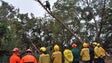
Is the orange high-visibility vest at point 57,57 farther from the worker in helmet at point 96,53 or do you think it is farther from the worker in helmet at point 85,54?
the worker in helmet at point 96,53

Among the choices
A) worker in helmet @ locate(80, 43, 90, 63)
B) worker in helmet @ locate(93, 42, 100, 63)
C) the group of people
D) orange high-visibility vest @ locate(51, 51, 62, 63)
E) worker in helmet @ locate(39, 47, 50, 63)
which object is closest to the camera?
worker in helmet @ locate(39, 47, 50, 63)

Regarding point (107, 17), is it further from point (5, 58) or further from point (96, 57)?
Answer: point (96, 57)

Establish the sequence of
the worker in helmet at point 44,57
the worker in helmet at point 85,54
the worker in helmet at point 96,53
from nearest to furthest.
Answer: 1. the worker in helmet at point 44,57
2. the worker in helmet at point 85,54
3. the worker in helmet at point 96,53

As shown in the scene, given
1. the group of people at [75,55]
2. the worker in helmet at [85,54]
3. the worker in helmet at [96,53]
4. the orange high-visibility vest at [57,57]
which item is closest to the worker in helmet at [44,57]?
the group of people at [75,55]

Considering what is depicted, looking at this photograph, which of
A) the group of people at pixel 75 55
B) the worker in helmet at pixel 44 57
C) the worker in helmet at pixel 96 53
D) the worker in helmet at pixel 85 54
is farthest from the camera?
the worker in helmet at pixel 96 53

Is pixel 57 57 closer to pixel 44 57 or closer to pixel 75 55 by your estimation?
pixel 44 57

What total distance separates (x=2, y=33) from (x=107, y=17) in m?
13.6

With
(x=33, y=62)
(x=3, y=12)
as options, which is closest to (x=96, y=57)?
(x=33, y=62)

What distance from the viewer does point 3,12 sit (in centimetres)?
6203

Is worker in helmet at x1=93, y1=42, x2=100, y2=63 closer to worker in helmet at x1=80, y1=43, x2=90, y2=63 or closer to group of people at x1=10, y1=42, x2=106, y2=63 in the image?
group of people at x1=10, y1=42, x2=106, y2=63

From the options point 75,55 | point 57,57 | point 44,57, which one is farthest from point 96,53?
point 44,57

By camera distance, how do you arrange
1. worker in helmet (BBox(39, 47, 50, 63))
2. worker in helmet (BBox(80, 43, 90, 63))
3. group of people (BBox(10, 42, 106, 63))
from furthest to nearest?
worker in helmet (BBox(80, 43, 90, 63)) < group of people (BBox(10, 42, 106, 63)) < worker in helmet (BBox(39, 47, 50, 63))

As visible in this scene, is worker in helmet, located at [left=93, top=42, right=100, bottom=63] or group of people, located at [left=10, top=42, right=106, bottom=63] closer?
group of people, located at [left=10, top=42, right=106, bottom=63]

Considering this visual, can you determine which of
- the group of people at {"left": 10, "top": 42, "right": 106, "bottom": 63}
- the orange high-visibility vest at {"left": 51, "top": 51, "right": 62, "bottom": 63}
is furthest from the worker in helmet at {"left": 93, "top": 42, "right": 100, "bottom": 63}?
the orange high-visibility vest at {"left": 51, "top": 51, "right": 62, "bottom": 63}
